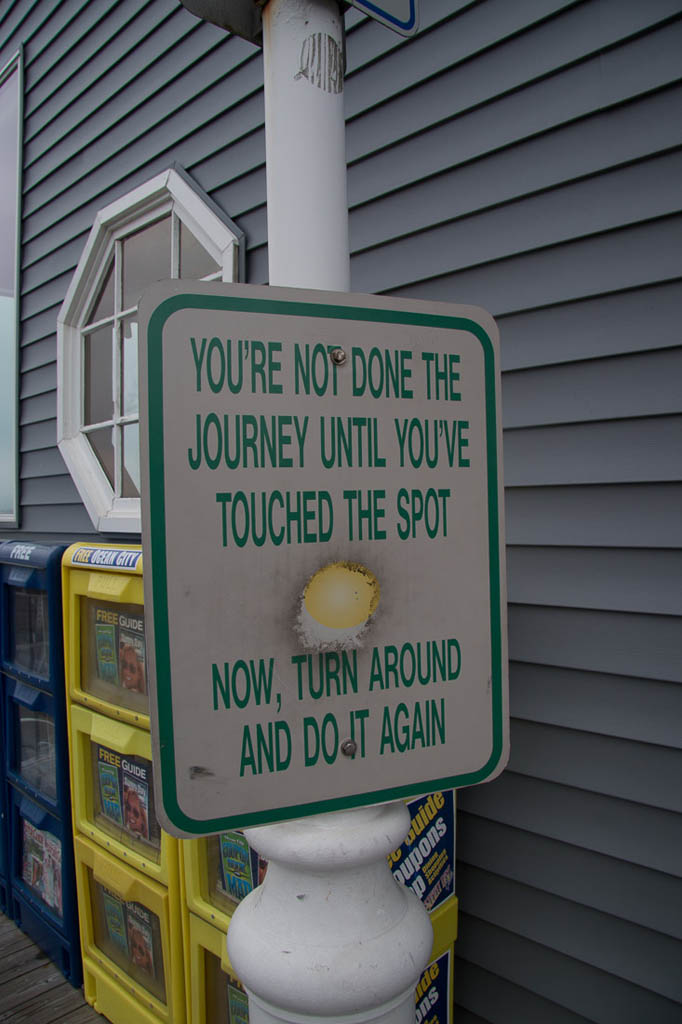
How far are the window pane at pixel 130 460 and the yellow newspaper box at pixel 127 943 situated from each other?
1.71m

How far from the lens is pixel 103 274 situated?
4008 millimetres

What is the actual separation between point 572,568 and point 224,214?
82.7 inches

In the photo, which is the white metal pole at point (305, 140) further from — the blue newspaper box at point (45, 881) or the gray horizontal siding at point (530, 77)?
the blue newspaper box at point (45, 881)

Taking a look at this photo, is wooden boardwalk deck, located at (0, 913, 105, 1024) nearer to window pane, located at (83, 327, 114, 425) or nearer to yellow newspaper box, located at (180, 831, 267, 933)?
yellow newspaper box, located at (180, 831, 267, 933)

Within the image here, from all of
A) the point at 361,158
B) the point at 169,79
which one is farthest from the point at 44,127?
the point at 361,158

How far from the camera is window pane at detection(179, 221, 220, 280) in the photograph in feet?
10.7

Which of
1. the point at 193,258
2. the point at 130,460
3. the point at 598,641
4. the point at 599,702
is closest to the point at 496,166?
the point at 598,641

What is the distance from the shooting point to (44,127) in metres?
4.42

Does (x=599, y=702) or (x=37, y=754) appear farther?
(x=37, y=754)

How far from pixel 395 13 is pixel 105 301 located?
11.1 ft

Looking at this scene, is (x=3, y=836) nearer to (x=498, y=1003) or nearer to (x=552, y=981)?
(x=498, y=1003)

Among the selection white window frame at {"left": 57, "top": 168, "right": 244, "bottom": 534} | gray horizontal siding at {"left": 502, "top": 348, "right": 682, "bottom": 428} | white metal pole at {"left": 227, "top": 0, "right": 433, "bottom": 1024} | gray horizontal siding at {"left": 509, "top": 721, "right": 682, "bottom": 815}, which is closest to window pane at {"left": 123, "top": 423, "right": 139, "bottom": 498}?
white window frame at {"left": 57, "top": 168, "right": 244, "bottom": 534}

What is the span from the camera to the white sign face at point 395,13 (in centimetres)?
103

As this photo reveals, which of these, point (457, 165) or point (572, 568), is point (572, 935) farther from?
point (457, 165)
